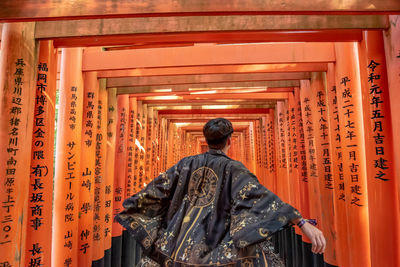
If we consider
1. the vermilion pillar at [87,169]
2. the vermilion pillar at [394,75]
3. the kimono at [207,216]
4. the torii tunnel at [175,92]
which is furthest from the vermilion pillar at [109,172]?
the vermilion pillar at [394,75]

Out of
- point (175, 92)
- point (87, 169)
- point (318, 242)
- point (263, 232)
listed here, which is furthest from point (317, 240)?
point (175, 92)

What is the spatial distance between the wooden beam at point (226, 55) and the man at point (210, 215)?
182 cm

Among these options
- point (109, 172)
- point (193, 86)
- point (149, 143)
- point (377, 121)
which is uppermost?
point (193, 86)

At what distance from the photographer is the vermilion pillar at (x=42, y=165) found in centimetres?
279

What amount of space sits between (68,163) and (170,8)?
2476 millimetres

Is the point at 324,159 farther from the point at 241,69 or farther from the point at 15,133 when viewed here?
the point at 15,133

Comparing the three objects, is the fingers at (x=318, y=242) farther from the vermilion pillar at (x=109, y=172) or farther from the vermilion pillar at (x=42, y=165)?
the vermilion pillar at (x=109, y=172)

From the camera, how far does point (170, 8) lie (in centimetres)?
222

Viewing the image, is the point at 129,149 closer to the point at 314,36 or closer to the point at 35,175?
the point at 35,175

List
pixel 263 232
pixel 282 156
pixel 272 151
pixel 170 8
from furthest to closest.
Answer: pixel 272 151, pixel 282 156, pixel 170 8, pixel 263 232

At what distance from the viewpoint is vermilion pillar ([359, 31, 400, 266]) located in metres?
2.38

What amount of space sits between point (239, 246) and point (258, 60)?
2.58 m

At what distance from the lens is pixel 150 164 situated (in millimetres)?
6898

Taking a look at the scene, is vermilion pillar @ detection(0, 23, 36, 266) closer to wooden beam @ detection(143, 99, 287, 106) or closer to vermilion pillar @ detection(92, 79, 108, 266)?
vermilion pillar @ detection(92, 79, 108, 266)
